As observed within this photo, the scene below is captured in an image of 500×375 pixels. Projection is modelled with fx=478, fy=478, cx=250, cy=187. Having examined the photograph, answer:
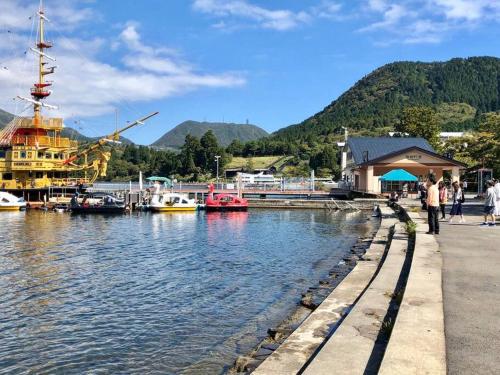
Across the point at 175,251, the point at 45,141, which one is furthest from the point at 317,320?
the point at 45,141

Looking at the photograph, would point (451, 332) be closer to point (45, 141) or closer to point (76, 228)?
point (76, 228)

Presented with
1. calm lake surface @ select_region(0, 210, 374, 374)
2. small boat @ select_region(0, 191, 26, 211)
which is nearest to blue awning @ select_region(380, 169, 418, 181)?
calm lake surface @ select_region(0, 210, 374, 374)

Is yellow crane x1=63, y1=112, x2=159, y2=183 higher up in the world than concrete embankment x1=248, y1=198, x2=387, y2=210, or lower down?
higher up

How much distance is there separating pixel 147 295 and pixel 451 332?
943 cm

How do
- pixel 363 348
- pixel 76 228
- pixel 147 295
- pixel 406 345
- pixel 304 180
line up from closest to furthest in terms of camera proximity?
pixel 406 345, pixel 363 348, pixel 147 295, pixel 76 228, pixel 304 180

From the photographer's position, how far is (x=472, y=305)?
836cm

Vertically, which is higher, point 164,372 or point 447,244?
point 447,244

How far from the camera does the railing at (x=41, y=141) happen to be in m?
64.2

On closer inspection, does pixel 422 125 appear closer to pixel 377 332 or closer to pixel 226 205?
pixel 226 205

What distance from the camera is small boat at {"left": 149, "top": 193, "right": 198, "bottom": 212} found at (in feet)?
170

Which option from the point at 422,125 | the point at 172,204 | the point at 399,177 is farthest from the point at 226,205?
the point at 422,125

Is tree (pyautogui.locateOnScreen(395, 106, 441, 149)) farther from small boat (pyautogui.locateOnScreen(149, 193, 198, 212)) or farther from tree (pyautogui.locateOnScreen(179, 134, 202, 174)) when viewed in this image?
tree (pyautogui.locateOnScreen(179, 134, 202, 174))

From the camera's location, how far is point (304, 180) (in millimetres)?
83000

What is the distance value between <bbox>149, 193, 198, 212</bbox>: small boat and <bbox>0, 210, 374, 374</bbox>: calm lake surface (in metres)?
22.5
